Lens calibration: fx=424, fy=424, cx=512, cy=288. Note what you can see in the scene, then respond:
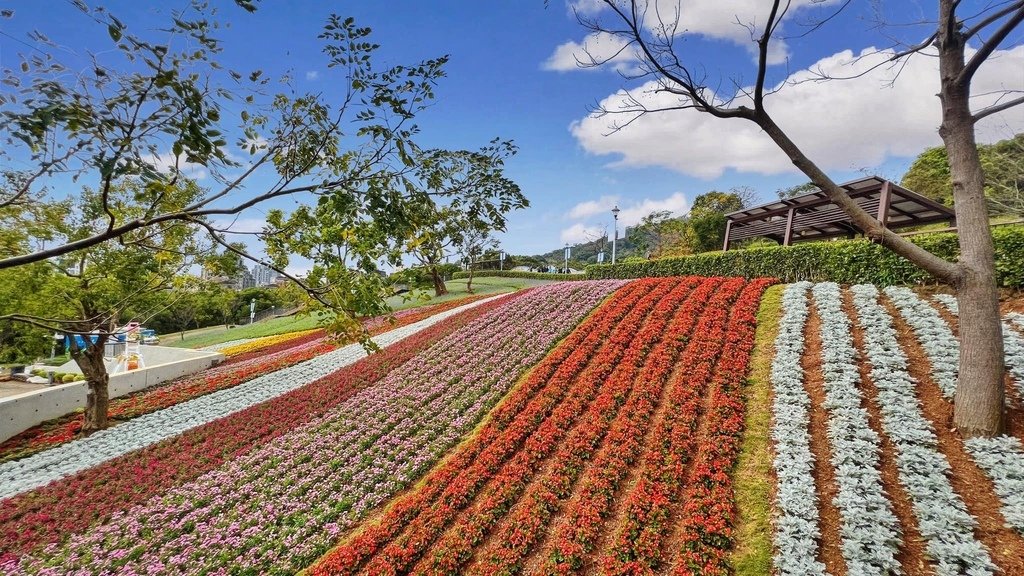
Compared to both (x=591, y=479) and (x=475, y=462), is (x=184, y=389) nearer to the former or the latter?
(x=475, y=462)

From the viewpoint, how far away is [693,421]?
6.73 m

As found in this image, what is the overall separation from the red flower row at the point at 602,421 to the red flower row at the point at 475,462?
828 mm

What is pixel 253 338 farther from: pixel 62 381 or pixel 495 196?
pixel 495 196

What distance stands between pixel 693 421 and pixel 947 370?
12.6ft

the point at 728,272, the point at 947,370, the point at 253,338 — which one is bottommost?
the point at 253,338

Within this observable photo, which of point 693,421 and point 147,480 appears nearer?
point 693,421

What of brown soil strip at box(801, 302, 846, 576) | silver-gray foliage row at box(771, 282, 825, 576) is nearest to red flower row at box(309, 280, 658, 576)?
silver-gray foliage row at box(771, 282, 825, 576)

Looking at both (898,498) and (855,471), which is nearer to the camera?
(898,498)

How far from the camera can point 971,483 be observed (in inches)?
183

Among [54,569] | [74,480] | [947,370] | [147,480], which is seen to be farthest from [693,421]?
[74,480]

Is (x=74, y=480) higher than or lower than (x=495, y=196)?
lower

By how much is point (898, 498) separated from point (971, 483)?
837 millimetres

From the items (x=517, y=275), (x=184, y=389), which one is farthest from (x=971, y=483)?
(x=517, y=275)

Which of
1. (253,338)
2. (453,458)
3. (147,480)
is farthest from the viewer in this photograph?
(253,338)
